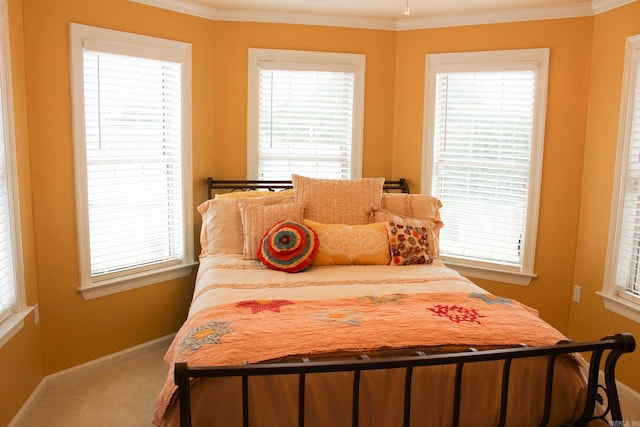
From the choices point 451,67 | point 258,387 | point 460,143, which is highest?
point 451,67

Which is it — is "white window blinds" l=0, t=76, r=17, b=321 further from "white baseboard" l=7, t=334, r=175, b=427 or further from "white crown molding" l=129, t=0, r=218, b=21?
"white crown molding" l=129, t=0, r=218, b=21

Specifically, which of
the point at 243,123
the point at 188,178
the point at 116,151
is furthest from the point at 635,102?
the point at 116,151

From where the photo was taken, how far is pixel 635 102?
10.1 feet

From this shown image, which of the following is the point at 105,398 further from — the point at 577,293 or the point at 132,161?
the point at 577,293

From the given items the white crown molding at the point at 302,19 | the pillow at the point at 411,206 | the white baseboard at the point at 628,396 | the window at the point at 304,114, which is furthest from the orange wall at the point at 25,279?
the white baseboard at the point at 628,396

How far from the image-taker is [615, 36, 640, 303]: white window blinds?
307 centimetres

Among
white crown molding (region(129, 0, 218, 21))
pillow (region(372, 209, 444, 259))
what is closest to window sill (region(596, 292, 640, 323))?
pillow (region(372, 209, 444, 259))

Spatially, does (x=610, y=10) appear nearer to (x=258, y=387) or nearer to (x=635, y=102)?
(x=635, y=102)

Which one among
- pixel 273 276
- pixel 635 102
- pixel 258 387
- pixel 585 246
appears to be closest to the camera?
pixel 258 387

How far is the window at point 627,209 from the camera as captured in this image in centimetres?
307

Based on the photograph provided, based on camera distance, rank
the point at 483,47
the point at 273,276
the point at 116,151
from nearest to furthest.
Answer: the point at 273,276
the point at 116,151
the point at 483,47

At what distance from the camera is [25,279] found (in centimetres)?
273

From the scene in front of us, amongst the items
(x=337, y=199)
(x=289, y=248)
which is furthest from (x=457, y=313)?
(x=337, y=199)

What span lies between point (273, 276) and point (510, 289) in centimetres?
191
